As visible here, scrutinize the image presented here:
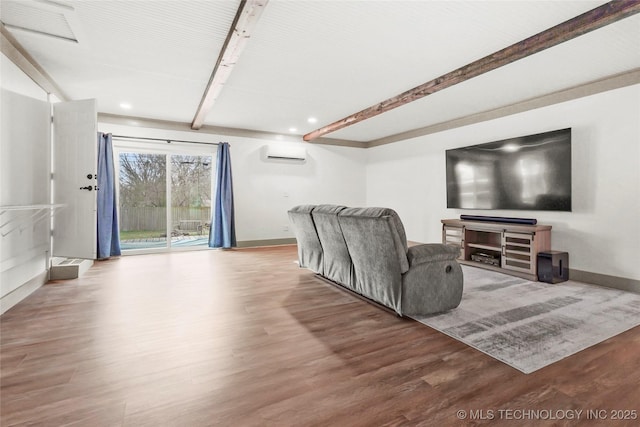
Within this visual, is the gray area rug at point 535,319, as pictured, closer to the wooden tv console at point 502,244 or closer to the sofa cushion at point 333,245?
the wooden tv console at point 502,244

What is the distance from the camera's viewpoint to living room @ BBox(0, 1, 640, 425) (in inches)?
64.8

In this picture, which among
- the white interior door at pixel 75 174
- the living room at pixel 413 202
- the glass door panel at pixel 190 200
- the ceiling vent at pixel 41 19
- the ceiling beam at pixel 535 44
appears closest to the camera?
the living room at pixel 413 202

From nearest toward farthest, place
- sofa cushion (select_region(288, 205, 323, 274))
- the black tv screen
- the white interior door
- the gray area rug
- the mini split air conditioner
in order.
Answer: the gray area rug → sofa cushion (select_region(288, 205, 323, 274)) → the white interior door → the black tv screen → the mini split air conditioner

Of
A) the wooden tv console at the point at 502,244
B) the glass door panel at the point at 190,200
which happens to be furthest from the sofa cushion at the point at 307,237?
the glass door panel at the point at 190,200

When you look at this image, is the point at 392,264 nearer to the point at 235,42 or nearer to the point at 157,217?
the point at 235,42

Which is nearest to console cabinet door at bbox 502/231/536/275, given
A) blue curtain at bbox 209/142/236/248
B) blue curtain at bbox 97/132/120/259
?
blue curtain at bbox 209/142/236/248

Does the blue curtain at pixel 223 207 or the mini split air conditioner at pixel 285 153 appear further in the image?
the mini split air conditioner at pixel 285 153

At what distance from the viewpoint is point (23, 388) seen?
1555mm

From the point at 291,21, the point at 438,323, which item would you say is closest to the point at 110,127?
the point at 291,21

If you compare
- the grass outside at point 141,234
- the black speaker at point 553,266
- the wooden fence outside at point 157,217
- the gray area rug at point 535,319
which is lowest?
the gray area rug at point 535,319

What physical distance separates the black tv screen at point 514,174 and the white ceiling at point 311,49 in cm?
71

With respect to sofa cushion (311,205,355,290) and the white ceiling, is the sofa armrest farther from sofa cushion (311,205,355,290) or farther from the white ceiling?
the white ceiling

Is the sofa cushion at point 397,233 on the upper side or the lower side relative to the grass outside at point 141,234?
upper

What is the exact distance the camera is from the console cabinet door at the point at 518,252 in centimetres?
375
